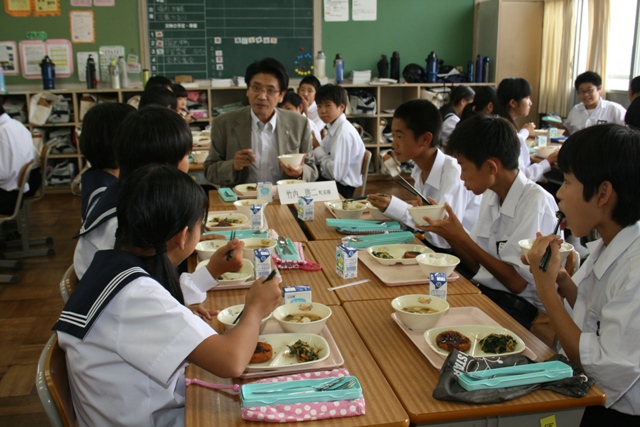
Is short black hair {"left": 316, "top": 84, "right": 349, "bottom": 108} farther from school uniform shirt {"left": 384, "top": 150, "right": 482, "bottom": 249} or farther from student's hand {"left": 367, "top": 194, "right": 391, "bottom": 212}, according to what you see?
student's hand {"left": 367, "top": 194, "right": 391, "bottom": 212}

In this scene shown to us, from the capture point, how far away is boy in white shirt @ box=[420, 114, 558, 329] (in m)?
2.18

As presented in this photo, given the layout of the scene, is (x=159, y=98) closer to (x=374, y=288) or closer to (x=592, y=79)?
(x=374, y=288)

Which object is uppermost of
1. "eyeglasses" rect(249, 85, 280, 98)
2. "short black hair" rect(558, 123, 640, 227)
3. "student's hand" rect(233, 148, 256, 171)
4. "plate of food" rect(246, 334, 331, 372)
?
"eyeglasses" rect(249, 85, 280, 98)

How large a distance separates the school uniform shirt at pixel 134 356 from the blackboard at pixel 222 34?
236 inches

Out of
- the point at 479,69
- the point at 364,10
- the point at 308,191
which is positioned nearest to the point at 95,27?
the point at 364,10

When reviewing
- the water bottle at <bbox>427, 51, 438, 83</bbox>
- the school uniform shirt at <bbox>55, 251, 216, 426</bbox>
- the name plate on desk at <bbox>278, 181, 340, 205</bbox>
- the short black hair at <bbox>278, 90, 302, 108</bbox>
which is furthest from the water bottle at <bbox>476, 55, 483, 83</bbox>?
the school uniform shirt at <bbox>55, 251, 216, 426</bbox>

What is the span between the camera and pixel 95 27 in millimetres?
6797

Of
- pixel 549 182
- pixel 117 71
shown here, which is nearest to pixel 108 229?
pixel 549 182

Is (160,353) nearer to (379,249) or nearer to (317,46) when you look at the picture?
(379,249)

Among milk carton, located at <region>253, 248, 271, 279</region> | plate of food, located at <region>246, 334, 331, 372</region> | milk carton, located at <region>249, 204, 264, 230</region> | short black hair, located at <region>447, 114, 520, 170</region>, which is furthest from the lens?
milk carton, located at <region>249, 204, 264, 230</region>

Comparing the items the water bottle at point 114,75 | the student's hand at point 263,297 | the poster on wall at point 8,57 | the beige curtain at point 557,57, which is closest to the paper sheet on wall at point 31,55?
the poster on wall at point 8,57

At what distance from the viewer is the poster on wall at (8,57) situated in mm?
6699

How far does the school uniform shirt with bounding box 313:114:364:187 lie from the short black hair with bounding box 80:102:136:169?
7.00 feet

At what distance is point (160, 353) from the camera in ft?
A: 4.19
